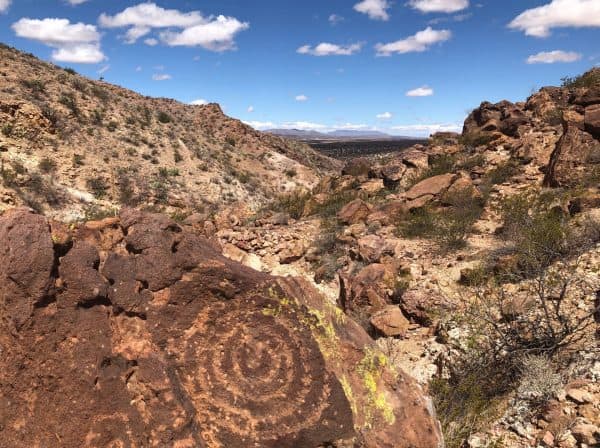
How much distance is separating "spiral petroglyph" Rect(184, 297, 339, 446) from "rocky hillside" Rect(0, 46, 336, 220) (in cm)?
1203

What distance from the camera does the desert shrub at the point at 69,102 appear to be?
21.2 meters

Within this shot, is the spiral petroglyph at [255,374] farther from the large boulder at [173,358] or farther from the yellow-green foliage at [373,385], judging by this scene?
the yellow-green foliage at [373,385]

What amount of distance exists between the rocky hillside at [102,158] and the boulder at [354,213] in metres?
7.81

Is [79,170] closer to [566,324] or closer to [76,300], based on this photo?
[76,300]

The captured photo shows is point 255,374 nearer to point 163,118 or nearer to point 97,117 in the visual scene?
point 97,117

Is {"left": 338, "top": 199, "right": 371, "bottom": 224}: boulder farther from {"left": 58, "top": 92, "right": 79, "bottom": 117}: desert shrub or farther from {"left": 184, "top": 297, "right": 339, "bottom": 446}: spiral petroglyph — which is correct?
{"left": 58, "top": 92, "right": 79, "bottom": 117}: desert shrub

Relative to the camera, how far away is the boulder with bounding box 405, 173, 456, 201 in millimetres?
11219

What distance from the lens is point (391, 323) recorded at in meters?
6.35

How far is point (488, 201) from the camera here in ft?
34.6

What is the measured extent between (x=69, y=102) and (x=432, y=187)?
61.9ft

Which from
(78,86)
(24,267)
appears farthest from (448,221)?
(78,86)

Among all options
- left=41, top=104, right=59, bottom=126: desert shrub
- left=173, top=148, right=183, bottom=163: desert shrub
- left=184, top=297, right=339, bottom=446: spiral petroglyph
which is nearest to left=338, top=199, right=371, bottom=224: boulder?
left=184, top=297, right=339, bottom=446: spiral petroglyph

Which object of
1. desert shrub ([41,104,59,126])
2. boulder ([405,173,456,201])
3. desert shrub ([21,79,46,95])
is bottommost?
boulder ([405,173,456,201])

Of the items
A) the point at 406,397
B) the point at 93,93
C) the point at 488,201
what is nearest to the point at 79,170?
the point at 93,93
